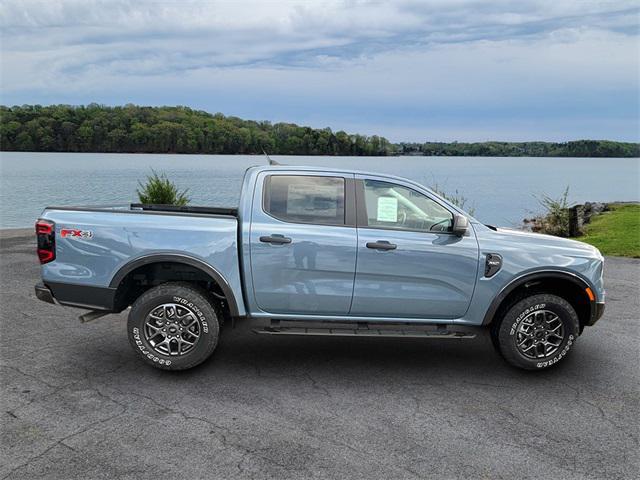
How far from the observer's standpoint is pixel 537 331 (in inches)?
206

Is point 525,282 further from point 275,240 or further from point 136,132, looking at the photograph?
point 136,132

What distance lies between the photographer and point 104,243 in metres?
5.00

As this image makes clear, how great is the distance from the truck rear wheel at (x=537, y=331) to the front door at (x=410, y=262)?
46 centimetres

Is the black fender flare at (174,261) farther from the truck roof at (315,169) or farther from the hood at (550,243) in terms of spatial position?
the hood at (550,243)

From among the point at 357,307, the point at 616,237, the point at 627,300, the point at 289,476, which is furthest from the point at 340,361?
the point at 616,237

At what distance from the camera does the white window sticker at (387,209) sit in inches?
207

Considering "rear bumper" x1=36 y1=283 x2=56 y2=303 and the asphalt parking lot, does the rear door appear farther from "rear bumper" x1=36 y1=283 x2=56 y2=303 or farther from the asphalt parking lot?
"rear bumper" x1=36 y1=283 x2=56 y2=303

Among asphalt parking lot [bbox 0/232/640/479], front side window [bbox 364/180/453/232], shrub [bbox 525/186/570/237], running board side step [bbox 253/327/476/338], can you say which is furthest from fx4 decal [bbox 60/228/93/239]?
shrub [bbox 525/186/570/237]

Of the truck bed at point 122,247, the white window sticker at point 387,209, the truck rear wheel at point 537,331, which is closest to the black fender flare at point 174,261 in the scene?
the truck bed at point 122,247

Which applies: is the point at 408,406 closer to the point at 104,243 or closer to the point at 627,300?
the point at 104,243

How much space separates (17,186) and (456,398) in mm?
38371

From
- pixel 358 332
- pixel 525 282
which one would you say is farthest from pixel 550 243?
pixel 358 332

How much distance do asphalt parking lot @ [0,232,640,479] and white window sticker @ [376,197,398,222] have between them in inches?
56.9

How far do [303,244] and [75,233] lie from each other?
2.05m
